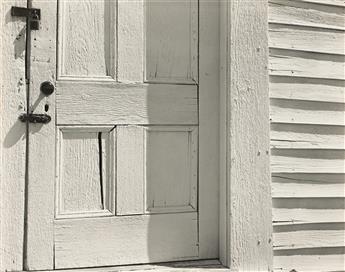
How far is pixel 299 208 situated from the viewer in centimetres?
242

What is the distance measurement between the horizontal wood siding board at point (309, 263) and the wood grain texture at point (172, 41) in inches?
41.6

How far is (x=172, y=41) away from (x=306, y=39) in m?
0.74

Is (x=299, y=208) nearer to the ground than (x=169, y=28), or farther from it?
nearer to the ground

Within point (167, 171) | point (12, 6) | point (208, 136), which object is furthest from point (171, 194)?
point (12, 6)

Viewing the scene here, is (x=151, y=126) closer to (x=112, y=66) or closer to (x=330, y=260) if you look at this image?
(x=112, y=66)

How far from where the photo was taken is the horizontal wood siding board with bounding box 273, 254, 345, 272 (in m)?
2.37

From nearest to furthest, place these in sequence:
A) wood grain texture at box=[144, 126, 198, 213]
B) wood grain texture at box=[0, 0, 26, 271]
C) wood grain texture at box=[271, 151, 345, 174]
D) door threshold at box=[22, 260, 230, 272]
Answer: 1. wood grain texture at box=[0, 0, 26, 271]
2. door threshold at box=[22, 260, 230, 272]
3. wood grain texture at box=[144, 126, 198, 213]
4. wood grain texture at box=[271, 151, 345, 174]

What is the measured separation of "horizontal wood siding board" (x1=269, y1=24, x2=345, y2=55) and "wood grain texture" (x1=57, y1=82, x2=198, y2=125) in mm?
531

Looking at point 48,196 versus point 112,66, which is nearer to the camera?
point 48,196

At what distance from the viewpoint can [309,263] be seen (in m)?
2.44

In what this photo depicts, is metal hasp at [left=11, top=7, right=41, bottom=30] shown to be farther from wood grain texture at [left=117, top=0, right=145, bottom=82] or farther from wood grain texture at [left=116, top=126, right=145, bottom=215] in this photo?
wood grain texture at [left=116, top=126, right=145, bottom=215]

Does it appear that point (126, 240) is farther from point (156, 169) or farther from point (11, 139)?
point (11, 139)

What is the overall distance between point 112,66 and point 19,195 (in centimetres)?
77

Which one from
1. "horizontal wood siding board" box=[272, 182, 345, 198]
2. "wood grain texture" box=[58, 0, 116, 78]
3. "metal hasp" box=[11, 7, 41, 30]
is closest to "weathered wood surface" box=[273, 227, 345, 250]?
"horizontal wood siding board" box=[272, 182, 345, 198]
